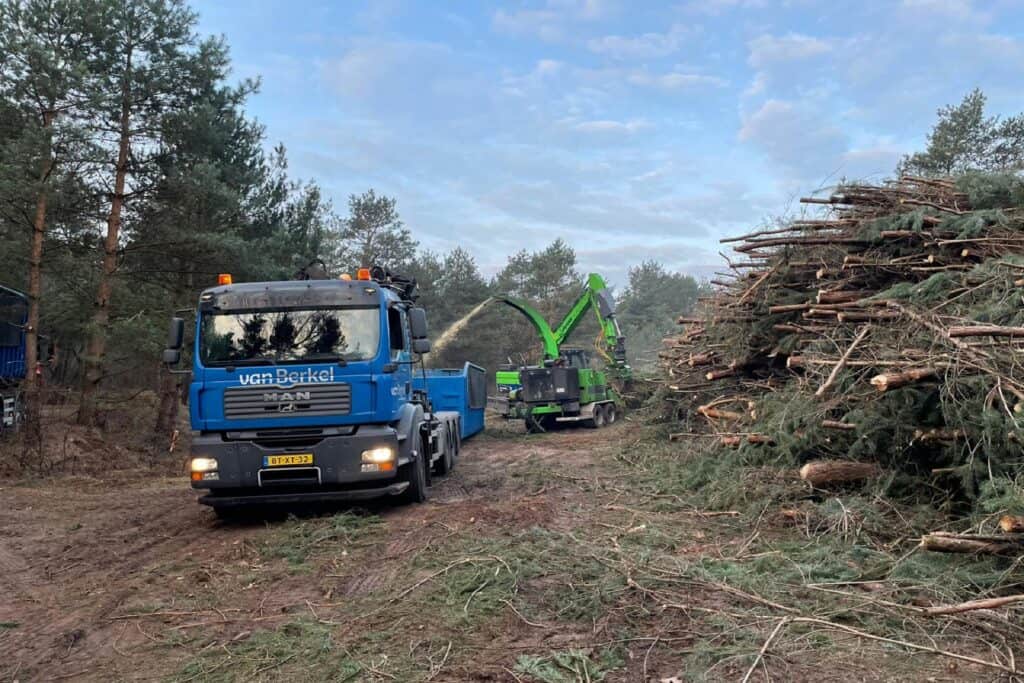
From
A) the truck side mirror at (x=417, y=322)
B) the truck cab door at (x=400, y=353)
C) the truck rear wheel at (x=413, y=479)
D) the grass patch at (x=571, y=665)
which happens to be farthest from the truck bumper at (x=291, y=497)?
the grass patch at (x=571, y=665)

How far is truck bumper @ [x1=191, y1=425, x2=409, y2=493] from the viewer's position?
756 cm

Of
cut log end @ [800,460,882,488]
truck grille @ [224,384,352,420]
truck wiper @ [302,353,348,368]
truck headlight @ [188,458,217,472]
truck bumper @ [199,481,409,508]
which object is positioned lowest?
truck bumper @ [199,481,409,508]

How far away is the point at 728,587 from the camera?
475 cm

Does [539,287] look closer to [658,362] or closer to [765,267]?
[658,362]

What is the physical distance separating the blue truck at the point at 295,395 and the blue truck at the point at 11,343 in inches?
382

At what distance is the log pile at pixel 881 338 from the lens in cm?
590

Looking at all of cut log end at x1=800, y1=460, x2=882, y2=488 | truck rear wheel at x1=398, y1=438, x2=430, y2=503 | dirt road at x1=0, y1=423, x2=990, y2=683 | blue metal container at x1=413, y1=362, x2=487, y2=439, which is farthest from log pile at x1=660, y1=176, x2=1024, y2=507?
blue metal container at x1=413, y1=362, x2=487, y2=439

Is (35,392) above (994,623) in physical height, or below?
above

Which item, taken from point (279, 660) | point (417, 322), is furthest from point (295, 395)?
point (279, 660)

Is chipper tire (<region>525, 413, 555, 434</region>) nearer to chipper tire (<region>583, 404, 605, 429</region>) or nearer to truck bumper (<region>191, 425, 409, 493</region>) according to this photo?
chipper tire (<region>583, 404, 605, 429</region>)

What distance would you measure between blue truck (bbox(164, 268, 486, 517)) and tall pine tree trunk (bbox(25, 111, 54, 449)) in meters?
6.65

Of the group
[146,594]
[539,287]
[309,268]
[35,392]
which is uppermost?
[539,287]

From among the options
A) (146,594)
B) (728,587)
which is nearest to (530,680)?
(728,587)

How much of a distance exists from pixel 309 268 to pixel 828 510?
670 centimetres
